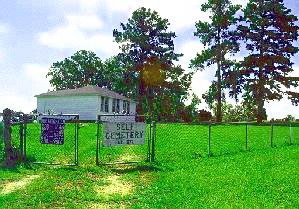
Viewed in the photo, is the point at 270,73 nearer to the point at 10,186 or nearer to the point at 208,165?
the point at 208,165

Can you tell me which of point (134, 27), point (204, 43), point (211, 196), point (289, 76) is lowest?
point (211, 196)

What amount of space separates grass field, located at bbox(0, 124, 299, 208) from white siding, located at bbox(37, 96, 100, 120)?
26.5m

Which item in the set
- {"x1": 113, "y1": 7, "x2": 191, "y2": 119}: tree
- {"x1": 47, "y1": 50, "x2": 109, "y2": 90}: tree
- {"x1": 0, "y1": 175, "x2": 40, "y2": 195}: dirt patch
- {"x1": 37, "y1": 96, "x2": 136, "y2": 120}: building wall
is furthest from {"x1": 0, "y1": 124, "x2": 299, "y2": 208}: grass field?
{"x1": 47, "y1": 50, "x2": 109, "y2": 90}: tree

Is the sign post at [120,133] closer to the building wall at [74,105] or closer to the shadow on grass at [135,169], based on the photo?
the shadow on grass at [135,169]

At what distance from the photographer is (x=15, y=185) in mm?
12594

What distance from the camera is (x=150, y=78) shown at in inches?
2579

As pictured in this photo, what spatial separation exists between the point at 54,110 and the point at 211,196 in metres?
39.9

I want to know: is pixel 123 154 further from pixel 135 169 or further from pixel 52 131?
pixel 52 131

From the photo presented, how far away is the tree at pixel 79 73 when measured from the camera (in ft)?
292

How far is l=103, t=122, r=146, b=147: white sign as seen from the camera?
17.1 meters

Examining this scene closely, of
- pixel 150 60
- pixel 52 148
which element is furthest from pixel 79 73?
pixel 52 148

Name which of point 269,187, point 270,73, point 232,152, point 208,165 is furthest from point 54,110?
point 269,187

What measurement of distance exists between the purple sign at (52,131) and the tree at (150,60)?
158 ft

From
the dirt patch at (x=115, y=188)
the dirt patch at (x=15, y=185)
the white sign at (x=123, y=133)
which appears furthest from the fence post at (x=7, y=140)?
the dirt patch at (x=115, y=188)
